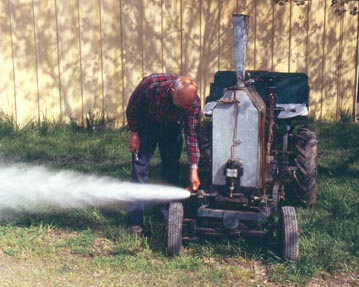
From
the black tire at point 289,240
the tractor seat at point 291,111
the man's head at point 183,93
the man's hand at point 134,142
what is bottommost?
the black tire at point 289,240

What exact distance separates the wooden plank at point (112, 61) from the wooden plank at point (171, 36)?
82 centimetres

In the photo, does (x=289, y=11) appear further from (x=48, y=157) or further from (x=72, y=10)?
(x=48, y=157)

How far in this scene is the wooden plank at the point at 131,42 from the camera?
1057 cm

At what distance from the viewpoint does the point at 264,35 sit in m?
10.8

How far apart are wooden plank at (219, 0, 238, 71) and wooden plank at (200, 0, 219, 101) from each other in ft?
0.24

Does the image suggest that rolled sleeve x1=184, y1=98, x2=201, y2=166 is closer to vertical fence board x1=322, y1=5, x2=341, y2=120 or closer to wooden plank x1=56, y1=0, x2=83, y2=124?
wooden plank x1=56, y1=0, x2=83, y2=124

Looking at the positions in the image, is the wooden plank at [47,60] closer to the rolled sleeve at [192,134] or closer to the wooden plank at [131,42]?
the wooden plank at [131,42]

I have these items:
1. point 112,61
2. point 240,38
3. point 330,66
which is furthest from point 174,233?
point 330,66

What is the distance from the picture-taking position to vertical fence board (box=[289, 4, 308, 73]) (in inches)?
421

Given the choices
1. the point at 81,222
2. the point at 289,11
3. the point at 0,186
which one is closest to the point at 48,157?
the point at 0,186

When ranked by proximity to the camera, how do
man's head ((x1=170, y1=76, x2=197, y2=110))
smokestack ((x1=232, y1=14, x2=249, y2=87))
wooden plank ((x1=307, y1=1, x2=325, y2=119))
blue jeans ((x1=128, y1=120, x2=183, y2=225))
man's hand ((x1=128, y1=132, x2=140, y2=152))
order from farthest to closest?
wooden plank ((x1=307, y1=1, x2=325, y2=119)) → blue jeans ((x1=128, y1=120, x2=183, y2=225)) → man's hand ((x1=128, y1=132, x2=140, y2=152)) → man's head ((x1=170, y1=76, x2=197, y2=110)) → smokestack ((x1=232, y1=14, x2=249, y2=87))

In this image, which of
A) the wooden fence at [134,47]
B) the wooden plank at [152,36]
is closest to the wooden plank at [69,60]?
the wooden fence at [134,47]

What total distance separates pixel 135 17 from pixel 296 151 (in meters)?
4.94

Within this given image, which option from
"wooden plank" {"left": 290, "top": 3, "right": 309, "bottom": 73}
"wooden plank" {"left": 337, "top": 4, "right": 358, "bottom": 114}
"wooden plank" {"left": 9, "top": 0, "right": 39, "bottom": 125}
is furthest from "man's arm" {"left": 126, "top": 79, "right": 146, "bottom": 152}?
"wooden plank" {"left": 337, "top": 4, "right": 358, "bottom": 114}
